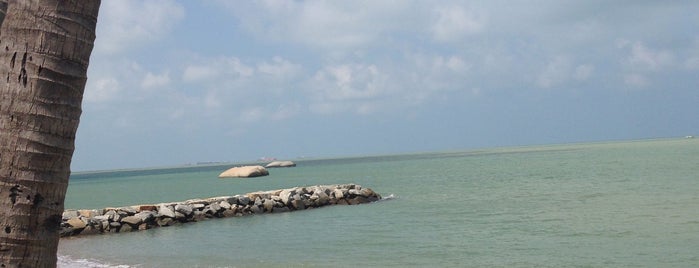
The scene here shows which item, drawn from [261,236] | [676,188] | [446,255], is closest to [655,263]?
[446,255]

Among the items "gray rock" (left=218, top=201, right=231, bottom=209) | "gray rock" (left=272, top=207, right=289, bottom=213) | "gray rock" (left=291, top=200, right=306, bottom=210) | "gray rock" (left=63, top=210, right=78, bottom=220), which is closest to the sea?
"gray rock" (left=291, top=200, right=306, bottom=210)

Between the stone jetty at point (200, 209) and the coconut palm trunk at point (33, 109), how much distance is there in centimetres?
2234

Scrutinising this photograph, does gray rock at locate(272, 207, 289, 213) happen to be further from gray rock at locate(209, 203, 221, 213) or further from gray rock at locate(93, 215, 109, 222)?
gray rock at locate(93, 215, 109, 222)

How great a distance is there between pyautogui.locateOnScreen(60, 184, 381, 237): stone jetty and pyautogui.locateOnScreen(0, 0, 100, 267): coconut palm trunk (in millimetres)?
22341

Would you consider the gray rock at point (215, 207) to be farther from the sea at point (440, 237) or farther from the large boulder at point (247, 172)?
the large boulder at point (247, 172)

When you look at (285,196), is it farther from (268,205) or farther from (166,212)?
(166,212)

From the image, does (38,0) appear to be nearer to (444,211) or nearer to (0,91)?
(0,91)

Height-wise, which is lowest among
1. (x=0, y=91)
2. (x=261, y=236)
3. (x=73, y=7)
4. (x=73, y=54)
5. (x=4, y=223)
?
(x=261, y=236)

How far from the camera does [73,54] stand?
8.24 ft

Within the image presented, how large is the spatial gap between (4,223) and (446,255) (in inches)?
539

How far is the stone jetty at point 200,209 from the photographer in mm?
24344

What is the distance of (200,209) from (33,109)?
2660cm

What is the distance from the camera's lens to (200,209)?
28234 mm

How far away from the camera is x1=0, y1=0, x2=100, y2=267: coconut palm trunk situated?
246cm
